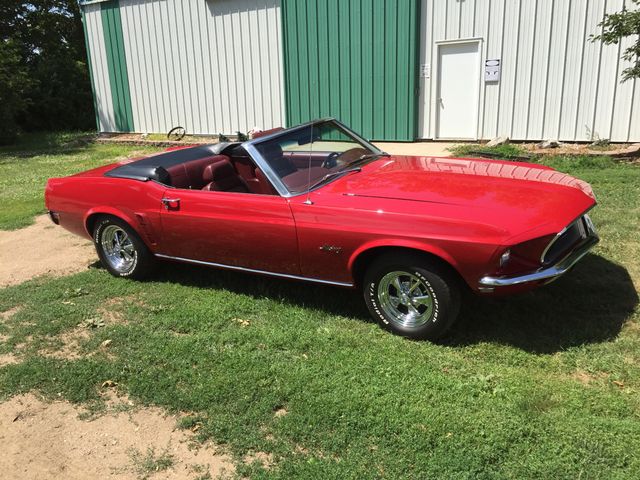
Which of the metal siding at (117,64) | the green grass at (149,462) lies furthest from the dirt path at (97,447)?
the metal siding at (117,64)

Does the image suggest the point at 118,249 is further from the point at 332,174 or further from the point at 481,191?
the point at 481,191

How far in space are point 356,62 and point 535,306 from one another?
32.7 feet

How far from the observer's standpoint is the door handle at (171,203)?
484cm

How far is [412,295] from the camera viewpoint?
396 cm

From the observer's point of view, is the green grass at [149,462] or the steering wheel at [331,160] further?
the steering wheel at [331,160]

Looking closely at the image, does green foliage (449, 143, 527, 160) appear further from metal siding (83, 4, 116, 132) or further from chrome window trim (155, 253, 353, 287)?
metal siding (83, 4, 116, 132)

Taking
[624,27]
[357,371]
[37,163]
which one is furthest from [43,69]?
[357,371]

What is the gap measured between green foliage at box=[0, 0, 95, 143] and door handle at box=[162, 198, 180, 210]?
15.1m

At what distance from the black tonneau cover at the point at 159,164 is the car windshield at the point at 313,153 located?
0.59m

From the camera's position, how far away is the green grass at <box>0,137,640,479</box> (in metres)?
2.89

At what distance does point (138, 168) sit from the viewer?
5.34 metres

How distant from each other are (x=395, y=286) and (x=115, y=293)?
9.05ft

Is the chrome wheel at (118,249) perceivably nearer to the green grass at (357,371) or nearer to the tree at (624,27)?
the green grass at (357,371)

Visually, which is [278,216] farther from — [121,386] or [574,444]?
[574,444]
